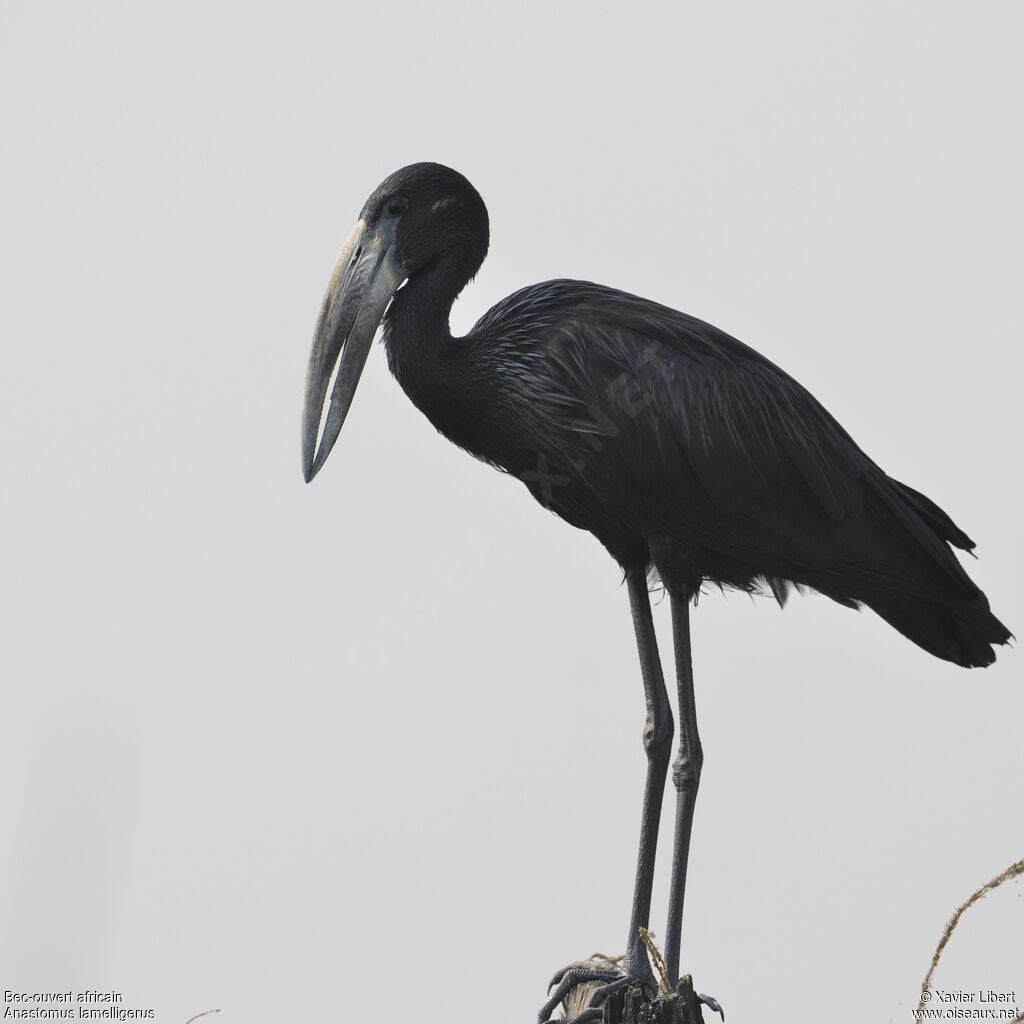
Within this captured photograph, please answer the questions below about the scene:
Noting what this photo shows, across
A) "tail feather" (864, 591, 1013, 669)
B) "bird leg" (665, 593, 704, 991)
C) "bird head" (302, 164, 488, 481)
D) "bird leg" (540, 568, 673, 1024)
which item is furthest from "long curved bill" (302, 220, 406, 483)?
"tail feather" (864, 591, 1013, 669)

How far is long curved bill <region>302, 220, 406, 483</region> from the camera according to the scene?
4.89 meters

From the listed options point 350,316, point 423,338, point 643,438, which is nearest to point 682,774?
point 643,438

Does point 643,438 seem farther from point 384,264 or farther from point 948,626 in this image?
point 948,626

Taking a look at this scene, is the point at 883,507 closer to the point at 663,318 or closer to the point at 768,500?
the point at 768,500

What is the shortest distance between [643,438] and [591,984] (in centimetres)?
200

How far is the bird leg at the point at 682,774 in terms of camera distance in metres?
4.92

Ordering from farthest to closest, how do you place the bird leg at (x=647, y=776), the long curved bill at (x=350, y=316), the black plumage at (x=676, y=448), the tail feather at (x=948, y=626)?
1. the tail feather at (x=948, y=626)
2. the bird leg at (x=647, y=776)
3. the long curved bill at (x=350, y=316)
4. the black plumage at (x=676, y=448)

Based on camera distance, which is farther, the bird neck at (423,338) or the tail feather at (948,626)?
the tail feather at (948,626)

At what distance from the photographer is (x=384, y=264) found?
493 cm

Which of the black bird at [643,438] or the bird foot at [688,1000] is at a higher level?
the black bird at [643,438]

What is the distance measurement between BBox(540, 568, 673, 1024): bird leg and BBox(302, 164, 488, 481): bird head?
128 centimetres

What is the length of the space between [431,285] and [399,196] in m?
0.35

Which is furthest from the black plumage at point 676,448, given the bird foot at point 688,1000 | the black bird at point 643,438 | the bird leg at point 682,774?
the bird foot at point 688,1000

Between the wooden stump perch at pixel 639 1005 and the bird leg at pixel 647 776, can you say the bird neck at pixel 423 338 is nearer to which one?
the bird leg at pixel 647 776
